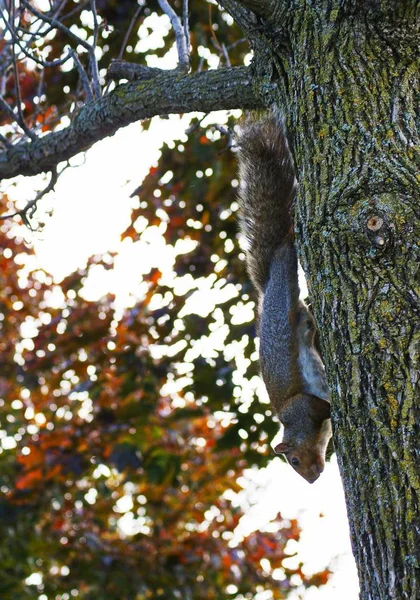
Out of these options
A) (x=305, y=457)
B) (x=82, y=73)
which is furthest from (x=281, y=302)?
(x=82, y=73)

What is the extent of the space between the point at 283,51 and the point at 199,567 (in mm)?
5474

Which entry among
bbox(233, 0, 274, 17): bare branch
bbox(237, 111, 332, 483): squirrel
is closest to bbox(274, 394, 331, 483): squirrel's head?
bbox(237, 111, 332, 483): squirrel

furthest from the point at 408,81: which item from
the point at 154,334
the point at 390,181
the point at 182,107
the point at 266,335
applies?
the point at 154,334

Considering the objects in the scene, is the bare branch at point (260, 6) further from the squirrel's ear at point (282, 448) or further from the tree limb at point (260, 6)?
the squirrel's ear at point (282, 448)

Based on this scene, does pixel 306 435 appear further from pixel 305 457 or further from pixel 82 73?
pixel 82 73

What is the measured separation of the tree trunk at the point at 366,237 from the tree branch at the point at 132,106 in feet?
1.51

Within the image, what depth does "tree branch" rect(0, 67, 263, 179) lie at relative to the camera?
2.84 meters

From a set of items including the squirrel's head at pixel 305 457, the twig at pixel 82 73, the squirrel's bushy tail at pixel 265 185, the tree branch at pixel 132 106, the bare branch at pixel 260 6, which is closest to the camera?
the bare branch at pixel 260 6

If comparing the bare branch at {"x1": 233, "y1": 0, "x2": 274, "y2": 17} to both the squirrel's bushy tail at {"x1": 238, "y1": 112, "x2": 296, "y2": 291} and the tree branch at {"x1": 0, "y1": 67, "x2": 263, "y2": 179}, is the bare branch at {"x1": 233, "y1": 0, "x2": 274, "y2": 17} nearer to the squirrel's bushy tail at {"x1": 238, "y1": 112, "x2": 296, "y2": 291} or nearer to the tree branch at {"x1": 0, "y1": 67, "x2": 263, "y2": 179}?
the tree branch at {"x1": 0, "y1": 67, "x2": 263, "y2": 179}

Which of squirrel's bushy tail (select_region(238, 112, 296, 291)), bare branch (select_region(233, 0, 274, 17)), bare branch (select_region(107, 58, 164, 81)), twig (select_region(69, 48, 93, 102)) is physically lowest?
bare branch (select_region(233, 0, 274, 17))

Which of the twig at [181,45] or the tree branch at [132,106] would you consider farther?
the twig at [181,45]

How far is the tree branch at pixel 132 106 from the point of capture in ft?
9.33

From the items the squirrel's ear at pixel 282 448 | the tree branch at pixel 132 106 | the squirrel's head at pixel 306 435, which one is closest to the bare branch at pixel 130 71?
the tree branch at pixel 132 106

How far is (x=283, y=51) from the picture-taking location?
239 centimetres
